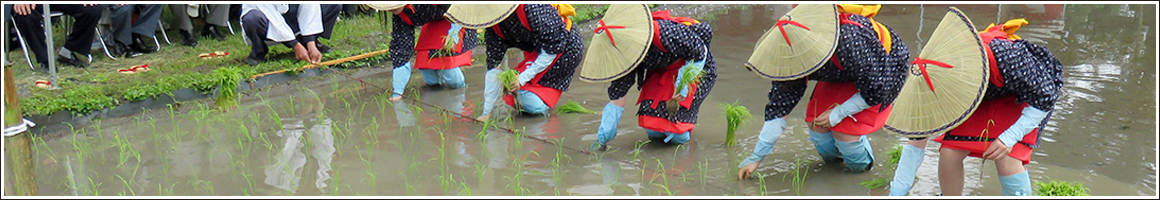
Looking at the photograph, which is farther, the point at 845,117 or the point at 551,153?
the point at 551,153

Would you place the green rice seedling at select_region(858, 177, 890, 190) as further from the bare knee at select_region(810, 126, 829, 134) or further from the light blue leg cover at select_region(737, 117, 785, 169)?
the light blue leg cover at select_region(737, 117, 785, 169)

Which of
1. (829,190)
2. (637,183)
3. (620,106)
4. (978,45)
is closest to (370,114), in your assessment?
(620,106)

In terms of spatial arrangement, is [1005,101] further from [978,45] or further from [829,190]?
[829,190]

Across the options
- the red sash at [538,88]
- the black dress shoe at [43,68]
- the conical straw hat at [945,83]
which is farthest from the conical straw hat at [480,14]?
the black dress shoe at [43,68]

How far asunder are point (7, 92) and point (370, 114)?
5.92 feet

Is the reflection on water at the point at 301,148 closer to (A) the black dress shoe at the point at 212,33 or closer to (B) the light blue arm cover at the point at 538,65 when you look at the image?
(B) the light blue arm cover at the point at 538,65

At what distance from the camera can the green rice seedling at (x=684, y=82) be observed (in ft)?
13.3

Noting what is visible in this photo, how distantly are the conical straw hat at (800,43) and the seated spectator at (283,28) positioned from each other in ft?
13.2

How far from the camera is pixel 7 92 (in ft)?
14.5

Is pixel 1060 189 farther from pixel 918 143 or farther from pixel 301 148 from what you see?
pixel 301 148

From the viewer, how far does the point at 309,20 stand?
665 cm

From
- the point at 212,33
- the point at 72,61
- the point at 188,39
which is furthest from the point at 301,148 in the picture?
the point at 212,33

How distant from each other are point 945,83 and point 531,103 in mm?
2515

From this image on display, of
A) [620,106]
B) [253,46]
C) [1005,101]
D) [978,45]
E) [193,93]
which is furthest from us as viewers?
[253,46]
